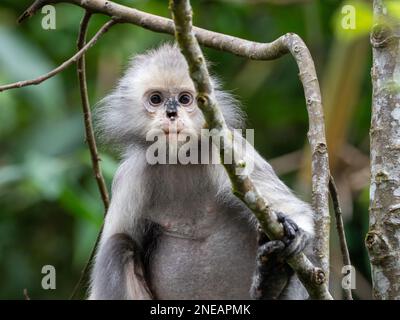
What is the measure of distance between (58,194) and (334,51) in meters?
2.91

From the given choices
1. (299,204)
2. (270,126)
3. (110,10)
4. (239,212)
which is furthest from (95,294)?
(270,126)

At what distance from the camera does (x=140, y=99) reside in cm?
554

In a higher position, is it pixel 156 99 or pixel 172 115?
pixel 156 99

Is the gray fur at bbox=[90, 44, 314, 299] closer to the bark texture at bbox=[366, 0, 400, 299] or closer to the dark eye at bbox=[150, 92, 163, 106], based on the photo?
the dark eye at bbox=[150, 92, 163, 106]

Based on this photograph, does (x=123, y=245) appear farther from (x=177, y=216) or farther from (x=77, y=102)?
(x=77, y=102)

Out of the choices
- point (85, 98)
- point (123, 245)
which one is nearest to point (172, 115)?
point (85, 98)

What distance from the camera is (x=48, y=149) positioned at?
8.77 meters

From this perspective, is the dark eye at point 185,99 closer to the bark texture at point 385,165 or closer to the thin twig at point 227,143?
the bark texture at point 385,165

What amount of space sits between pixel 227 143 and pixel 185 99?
1641mm

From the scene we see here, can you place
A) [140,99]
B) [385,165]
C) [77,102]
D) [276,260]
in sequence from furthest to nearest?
1. [77,102]
2. [140,99]
3. [385,165]
4. [276,260]

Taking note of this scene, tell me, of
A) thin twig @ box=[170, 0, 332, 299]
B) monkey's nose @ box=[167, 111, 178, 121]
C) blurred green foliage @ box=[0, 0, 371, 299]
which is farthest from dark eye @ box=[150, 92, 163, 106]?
blurred green foliage @ box=[0, 0, 371, 299]

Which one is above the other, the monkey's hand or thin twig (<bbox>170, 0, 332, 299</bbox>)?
thin twig (<bbox>170, 0, 332, 299</bbox>)

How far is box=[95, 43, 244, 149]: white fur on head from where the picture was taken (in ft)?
17.5

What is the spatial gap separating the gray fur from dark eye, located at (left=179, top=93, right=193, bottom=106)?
0.07 meters
